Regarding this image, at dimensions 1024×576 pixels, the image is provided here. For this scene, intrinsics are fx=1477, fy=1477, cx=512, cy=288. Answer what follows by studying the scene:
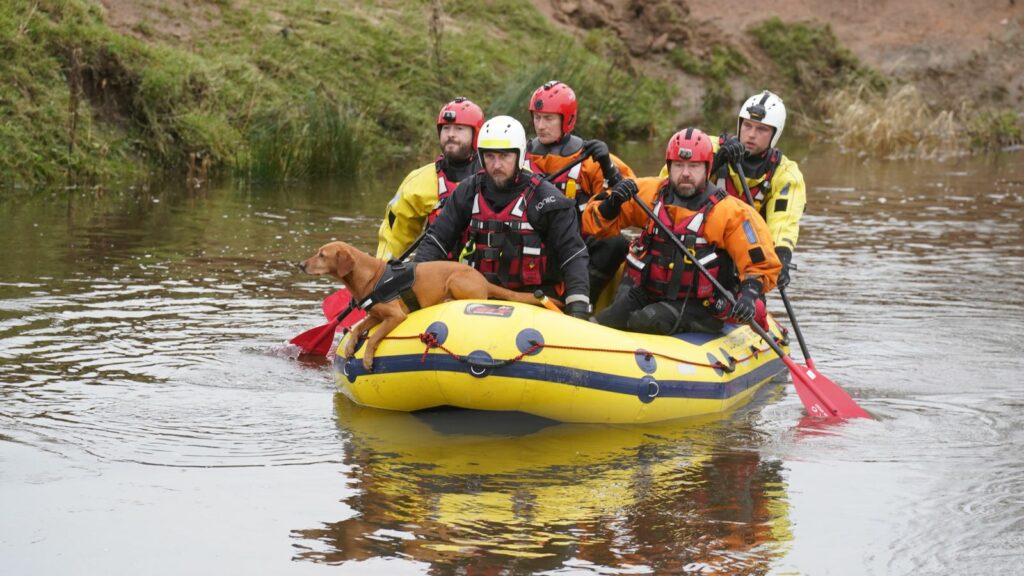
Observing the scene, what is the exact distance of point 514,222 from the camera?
8086mm

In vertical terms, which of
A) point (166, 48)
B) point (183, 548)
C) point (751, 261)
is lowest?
point (183, 548)

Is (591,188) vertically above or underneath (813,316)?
above

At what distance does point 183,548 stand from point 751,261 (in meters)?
3.72

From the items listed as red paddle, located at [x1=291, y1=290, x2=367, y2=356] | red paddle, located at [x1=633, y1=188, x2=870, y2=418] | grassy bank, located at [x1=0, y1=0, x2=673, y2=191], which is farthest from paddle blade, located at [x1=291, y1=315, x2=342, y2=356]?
grassy bank, located at [x1=0, y1=0, x2=673, y2=191]

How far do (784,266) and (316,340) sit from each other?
2.94 meters

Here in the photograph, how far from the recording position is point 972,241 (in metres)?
14.5

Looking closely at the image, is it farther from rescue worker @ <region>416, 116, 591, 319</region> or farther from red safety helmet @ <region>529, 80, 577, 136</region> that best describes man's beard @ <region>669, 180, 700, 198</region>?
red safety helmet @ <region>529, 80, 577, 136</region>

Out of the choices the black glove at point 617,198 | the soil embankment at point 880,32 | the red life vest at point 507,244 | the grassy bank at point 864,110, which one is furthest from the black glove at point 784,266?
the soil embankment at point 880,32

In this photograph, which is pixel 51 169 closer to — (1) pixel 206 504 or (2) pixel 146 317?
(2) pixel 146 317

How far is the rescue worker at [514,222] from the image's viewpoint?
7980 millimetres

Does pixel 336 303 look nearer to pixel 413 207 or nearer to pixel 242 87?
pixel 413 207

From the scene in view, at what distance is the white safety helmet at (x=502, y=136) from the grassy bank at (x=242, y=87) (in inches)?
362

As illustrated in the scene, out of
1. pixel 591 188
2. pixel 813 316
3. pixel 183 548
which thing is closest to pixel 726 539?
pixel 183 548

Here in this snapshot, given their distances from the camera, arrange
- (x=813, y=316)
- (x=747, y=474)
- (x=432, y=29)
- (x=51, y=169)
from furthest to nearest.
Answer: (x=432, y=29), (x=51, y=169), (x=813, y=316), (x=747, y=474)
